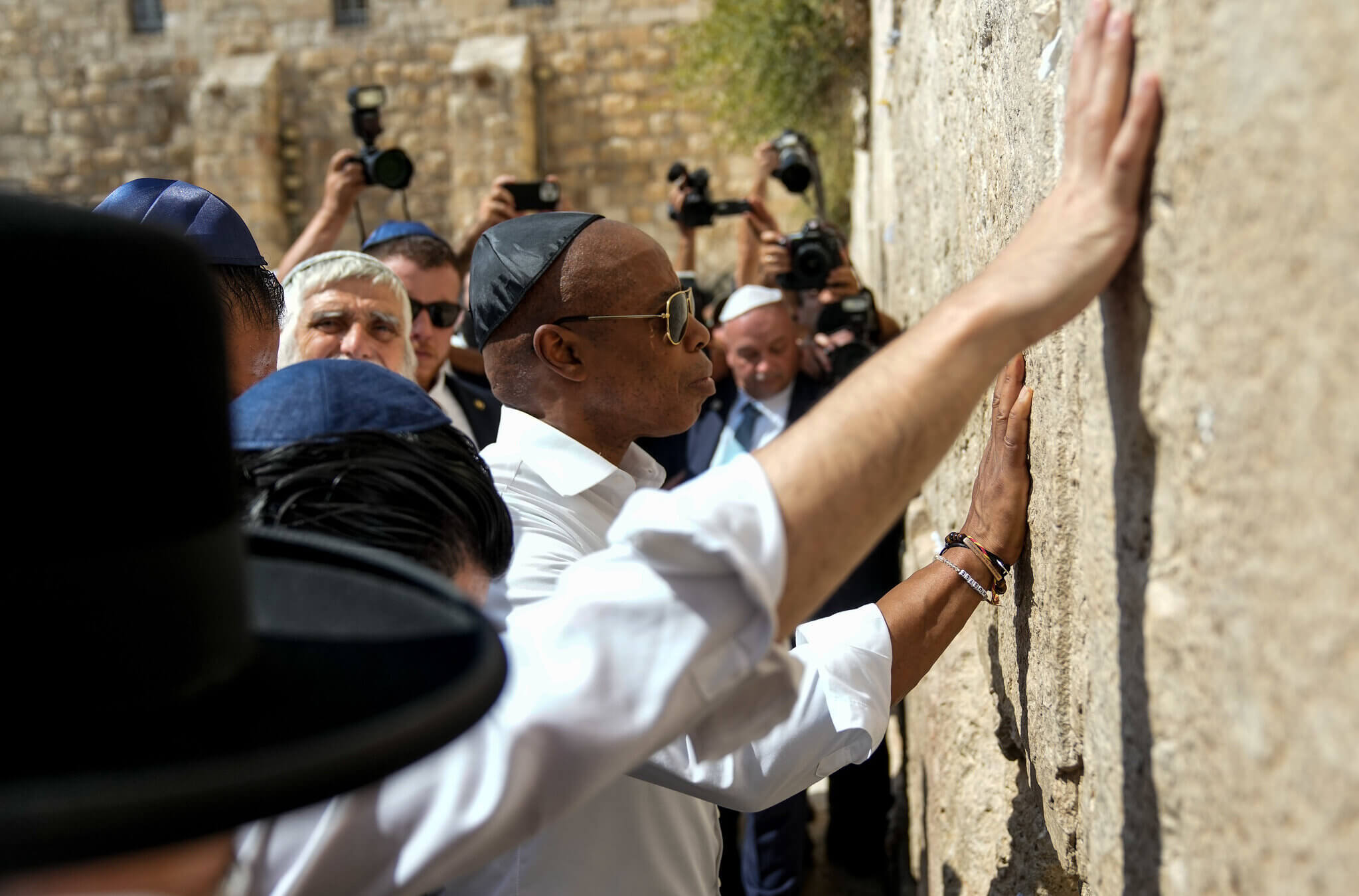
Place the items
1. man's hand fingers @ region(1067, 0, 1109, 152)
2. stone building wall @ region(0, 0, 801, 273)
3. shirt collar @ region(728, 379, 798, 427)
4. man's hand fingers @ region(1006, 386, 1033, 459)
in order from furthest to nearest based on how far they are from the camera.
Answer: stone building wall @ region(0, 0, 801, 273) < shirt collar @ region(728, 379, 798, 427) < man's hand fingers @ region(1006, 386, 1033, 459) < man's hand fingers @ region(1067, 0, 1109, 152)

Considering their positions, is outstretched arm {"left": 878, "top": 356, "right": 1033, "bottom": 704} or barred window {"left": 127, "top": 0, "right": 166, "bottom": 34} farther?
barred window {"left": 127, "top": 0, "right": 166, "bottom": 34}

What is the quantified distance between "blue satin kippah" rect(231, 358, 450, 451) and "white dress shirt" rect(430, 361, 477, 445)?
6.95 feet

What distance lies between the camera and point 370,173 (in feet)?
12.9

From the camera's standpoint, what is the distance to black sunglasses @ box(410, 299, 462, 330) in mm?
3352

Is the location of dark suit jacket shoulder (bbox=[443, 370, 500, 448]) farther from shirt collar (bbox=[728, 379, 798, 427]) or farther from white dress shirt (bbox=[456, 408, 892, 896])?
white dress shirt (bbox=[456, 408, 892, 896])

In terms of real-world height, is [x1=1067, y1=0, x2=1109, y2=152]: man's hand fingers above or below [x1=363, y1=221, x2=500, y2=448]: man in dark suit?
above

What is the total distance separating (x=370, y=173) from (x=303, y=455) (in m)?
3.15

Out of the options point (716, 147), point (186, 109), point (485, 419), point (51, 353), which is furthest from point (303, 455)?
point (186, 109)

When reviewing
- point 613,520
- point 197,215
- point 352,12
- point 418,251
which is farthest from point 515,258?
point 352,12

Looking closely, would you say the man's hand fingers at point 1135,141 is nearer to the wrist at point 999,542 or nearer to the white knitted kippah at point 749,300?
the wrist at point 999,542

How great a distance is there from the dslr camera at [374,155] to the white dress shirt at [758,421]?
147cm

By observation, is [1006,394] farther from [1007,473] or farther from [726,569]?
[726,569]

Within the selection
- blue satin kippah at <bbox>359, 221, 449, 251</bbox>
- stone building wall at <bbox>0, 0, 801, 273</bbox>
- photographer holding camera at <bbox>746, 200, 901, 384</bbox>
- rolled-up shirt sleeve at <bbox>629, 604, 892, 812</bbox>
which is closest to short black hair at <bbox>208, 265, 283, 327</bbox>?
rolled-up shirt sleeve at <bbox>629, 604, 892, 812</bbox>

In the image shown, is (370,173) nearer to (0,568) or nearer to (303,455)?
(303,455)
